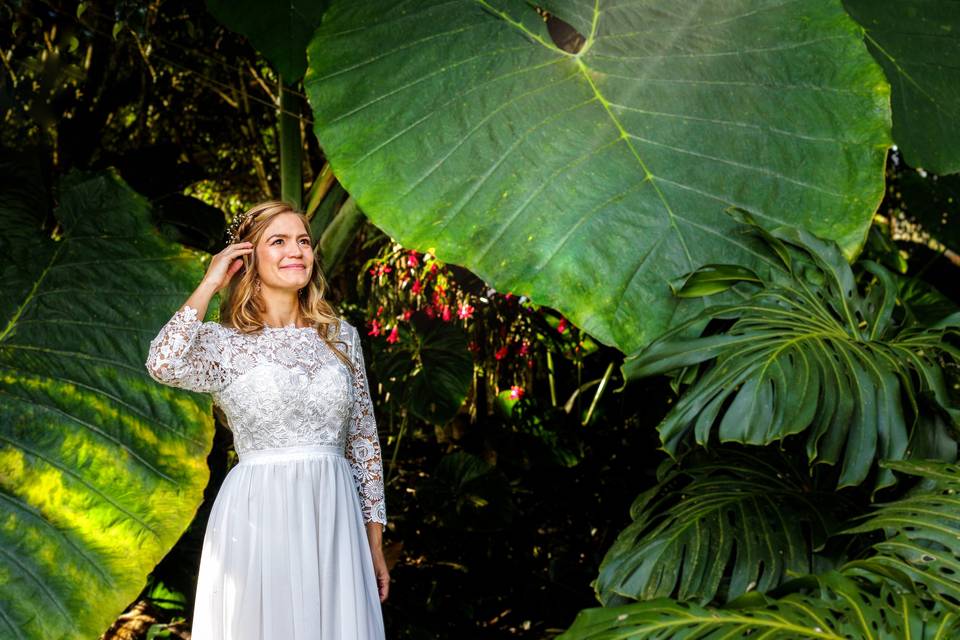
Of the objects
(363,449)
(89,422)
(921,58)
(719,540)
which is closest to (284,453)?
(363,449)

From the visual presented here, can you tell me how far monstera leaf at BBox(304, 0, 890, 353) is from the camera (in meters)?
1.36

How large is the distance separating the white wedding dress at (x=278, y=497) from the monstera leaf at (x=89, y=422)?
0.18 meters

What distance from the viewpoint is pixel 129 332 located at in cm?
167

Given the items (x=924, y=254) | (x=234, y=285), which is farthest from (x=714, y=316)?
(x=924, y=254)

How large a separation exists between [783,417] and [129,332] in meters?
1.06

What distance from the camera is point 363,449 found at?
1544 mm

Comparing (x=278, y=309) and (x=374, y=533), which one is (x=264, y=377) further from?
(x=374, y=533)

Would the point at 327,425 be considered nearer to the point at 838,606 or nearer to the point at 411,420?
the point at 838,606

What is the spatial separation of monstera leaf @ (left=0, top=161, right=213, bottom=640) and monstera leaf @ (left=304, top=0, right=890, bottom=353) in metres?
0.46

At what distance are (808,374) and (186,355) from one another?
0.81 meters

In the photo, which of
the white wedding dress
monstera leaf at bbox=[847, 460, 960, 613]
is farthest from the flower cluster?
monstera leaf at bbox=[847, 460, 960, 613]

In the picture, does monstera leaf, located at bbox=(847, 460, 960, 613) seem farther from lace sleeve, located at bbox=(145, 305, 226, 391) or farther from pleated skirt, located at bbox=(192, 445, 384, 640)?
lace sleeve, located at bbox=(145, 305, 226, 391)

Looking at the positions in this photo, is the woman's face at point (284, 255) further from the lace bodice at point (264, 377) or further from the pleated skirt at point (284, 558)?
the pleated skirt at point (284, 558)

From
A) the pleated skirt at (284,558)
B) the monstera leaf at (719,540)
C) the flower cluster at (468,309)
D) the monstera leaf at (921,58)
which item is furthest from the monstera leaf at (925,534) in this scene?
the flower cluster at (468,309)
